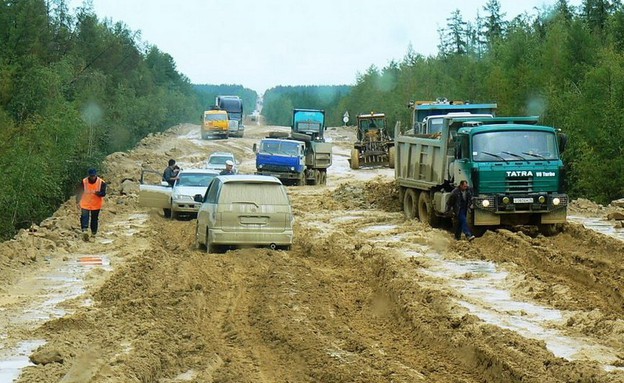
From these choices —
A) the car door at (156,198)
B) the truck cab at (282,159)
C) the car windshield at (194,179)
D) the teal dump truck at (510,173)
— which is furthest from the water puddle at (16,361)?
the truck cab at (282,159)

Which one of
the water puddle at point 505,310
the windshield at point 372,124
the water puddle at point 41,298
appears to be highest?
the windshield at point 372,124

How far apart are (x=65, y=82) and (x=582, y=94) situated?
1599 inches

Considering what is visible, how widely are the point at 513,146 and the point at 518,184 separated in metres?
0.95

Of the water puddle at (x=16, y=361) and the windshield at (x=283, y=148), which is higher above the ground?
the windshield at (x=283, y=148)

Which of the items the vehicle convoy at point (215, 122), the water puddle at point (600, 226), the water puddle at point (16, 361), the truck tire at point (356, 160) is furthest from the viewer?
the vehicle convoy at point (215, 122)

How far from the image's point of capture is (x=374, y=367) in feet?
32.8

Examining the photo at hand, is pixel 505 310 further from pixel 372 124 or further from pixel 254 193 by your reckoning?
pixel 372 124

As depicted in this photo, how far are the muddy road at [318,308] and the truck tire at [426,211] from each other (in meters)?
0.43

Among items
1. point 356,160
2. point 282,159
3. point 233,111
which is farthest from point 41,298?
point 233,111

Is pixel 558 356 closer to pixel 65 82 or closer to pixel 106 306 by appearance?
pixel 106 306

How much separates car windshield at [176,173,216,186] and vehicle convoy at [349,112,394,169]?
23.7 metres

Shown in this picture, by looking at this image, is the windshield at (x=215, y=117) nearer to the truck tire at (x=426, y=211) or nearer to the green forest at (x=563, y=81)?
the green forest at (x=563, y=81)

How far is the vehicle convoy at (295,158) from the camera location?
4459 centimetres

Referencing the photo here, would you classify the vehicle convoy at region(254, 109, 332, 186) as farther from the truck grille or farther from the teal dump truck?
the truck grille
